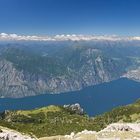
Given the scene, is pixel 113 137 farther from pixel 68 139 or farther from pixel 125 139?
pixel 68 139

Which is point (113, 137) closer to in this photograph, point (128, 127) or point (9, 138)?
point (128, 127)

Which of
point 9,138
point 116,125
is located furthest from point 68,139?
point 116,125

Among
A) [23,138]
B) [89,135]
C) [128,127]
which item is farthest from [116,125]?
[23,138]

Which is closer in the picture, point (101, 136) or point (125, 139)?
point (125, 139)

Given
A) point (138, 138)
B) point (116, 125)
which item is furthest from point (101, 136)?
point (116, 125)

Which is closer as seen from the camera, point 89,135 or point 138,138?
point 138,138

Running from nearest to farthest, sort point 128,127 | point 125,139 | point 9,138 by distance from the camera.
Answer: point 125,139
point 9,138
point 128,127

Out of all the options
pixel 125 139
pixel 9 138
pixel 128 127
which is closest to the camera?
pixel 125 139

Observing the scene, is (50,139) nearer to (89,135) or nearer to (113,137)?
(89,135)
